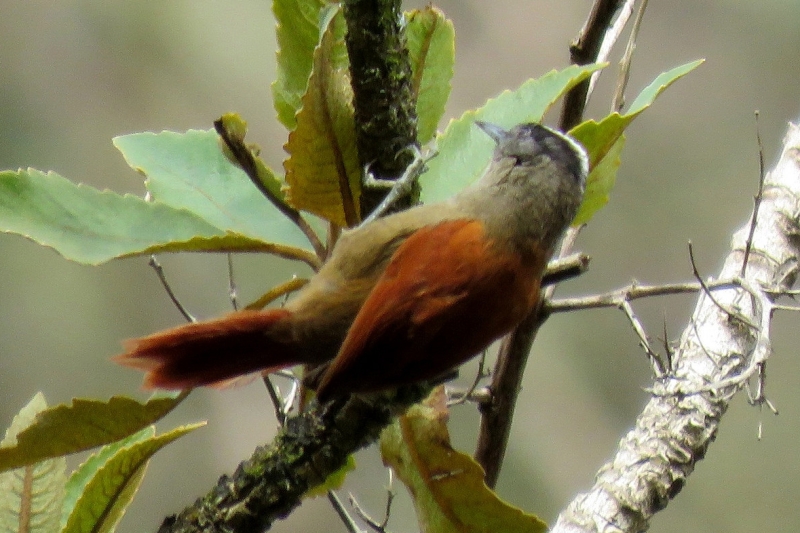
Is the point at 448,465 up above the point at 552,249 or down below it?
below

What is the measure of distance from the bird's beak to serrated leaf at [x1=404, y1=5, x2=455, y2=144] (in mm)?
46

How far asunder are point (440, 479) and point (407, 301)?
202 mm

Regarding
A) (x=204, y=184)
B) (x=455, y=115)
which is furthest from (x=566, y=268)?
(x=455, y=115)

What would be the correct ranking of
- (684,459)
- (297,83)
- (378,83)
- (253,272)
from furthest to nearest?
(253,272)
(684,459)
(297,83)
(378,83)

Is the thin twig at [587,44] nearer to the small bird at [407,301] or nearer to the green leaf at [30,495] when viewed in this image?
the small bird at [407,301]

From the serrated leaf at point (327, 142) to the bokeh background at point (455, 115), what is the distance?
1065 mm

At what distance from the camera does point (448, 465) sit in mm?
816

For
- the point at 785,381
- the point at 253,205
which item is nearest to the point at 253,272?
the point at 253,205

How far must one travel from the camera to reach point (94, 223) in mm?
803

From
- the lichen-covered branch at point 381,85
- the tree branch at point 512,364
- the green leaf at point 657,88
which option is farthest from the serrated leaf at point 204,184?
the green leaf at point 657,88

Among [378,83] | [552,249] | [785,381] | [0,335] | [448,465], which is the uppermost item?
[0,335]

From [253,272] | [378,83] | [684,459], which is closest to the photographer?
[378,83]

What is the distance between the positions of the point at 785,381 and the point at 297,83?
5.13 feet

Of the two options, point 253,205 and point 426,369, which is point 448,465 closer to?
point 426,369
